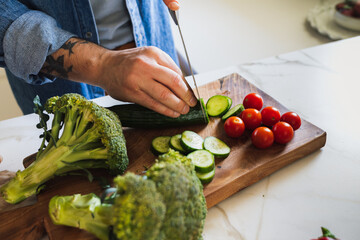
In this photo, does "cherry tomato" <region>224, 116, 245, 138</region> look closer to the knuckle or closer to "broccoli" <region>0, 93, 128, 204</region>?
the knuckle

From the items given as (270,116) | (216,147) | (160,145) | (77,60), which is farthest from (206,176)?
(77,60)

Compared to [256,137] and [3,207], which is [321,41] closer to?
[256,137]

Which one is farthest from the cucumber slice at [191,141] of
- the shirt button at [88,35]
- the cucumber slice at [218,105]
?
the shirt button at [88,35]

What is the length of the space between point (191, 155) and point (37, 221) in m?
0.71

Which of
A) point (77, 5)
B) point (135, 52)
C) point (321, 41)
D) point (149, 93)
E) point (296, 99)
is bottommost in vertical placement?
point (321, 41)

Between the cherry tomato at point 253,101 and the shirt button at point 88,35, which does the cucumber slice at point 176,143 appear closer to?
the cherry tomato at point 253,101

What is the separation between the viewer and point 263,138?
5.09ft

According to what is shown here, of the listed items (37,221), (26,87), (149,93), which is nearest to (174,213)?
(37,221)

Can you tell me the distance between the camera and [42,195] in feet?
4.60

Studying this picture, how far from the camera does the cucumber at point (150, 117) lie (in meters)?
1.71

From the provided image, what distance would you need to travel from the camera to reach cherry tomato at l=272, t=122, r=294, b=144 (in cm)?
157

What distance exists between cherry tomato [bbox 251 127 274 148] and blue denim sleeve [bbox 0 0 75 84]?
114 centimetres

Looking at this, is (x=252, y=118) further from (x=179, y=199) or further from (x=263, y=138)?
(x=179, y=199)

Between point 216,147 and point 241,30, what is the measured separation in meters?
3.01
